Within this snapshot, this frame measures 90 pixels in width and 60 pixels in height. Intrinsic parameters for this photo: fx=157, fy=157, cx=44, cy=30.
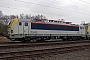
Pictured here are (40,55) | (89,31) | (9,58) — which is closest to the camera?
(9,58)

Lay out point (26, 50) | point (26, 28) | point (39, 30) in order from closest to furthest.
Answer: point (26, 50) → point (26, 28) → point (39, 30)

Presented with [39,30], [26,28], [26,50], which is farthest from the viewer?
[39,30]

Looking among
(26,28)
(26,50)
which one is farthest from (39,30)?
(26,50)

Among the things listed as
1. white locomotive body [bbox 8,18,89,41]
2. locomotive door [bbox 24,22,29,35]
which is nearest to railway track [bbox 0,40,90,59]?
white locomotive body [bbox 8,18,89,41]

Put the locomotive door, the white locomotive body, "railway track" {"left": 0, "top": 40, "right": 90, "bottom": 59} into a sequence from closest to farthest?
"railway track" {"left": 0, "top": 40, "right": 90, "bottom": 59} → the white locomotive body → the locomotive door

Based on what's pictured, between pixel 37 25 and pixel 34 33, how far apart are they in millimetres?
1340

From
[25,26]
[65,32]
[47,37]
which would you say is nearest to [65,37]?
[65,32]

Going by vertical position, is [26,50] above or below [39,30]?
below

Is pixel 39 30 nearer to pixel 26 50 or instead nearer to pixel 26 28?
pixel 26 28

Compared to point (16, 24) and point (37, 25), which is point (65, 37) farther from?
point (16, 24)

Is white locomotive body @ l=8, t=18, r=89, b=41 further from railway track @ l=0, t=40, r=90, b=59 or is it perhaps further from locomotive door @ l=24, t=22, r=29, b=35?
railway track @ l=0, t=40, r=90, b=59

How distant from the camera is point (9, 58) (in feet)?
32.0

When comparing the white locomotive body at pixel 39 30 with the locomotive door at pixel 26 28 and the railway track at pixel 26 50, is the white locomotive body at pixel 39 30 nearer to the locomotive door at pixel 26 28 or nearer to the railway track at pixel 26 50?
the locomotive door at pixel 26 28

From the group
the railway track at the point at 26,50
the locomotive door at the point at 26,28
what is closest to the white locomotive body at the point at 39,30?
the locomotive door at the point at 26,28
